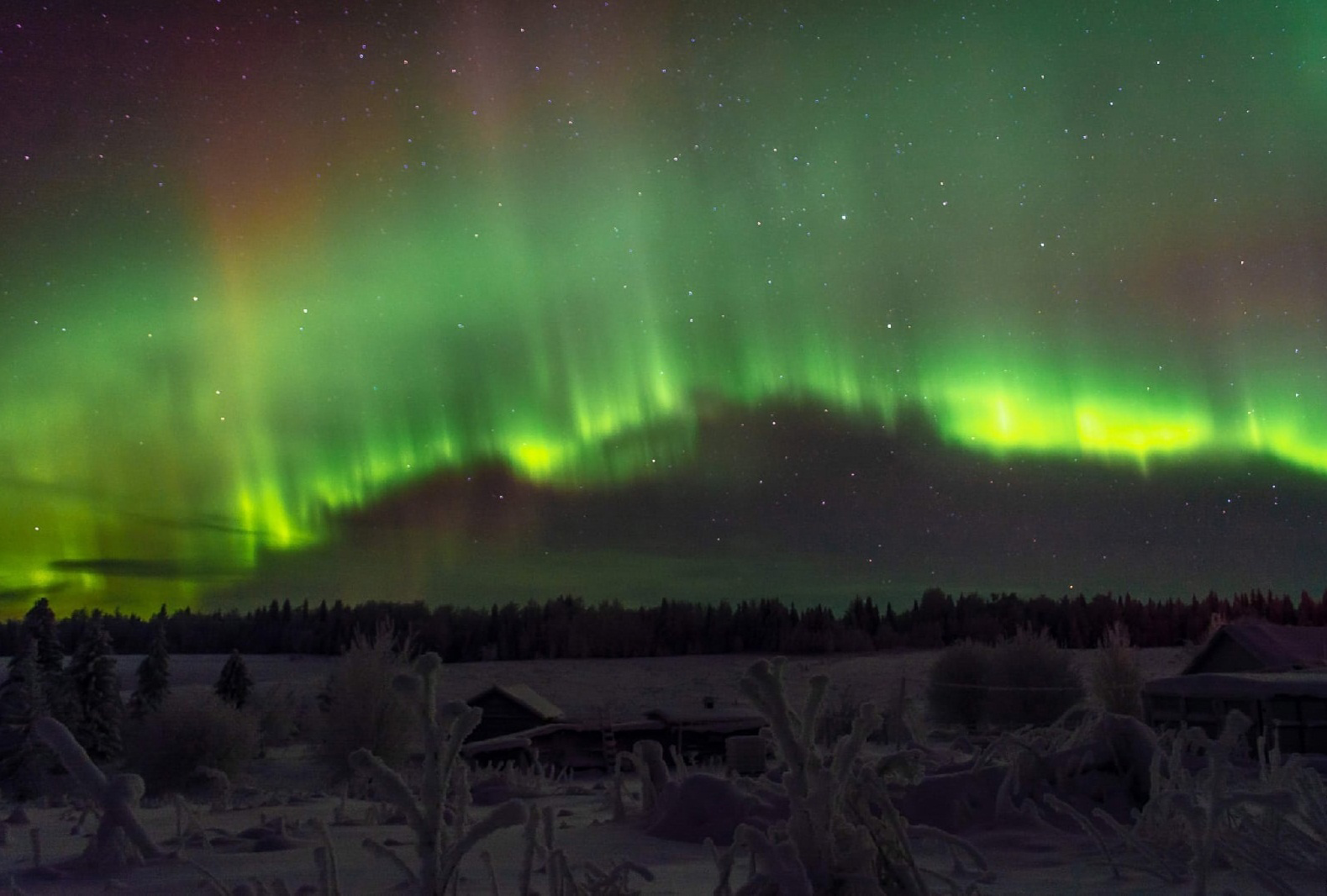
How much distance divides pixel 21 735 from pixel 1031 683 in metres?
47.2

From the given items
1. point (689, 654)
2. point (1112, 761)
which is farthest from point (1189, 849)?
point (689, 654)

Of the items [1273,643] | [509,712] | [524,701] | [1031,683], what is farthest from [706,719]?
[1273,643]

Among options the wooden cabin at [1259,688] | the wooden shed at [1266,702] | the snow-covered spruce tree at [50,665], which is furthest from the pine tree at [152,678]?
the wooden shed at [1266,702]

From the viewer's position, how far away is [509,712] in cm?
4734

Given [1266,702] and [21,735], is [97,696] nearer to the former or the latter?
[21,735]

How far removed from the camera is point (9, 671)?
149ft

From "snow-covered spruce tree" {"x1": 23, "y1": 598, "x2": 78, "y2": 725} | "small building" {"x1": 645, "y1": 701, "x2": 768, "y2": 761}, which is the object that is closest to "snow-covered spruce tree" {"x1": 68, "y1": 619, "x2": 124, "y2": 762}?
"snow-covered spruce tree" {"x1": 23, "y1": 598, "x2": 78, "y2": 725}

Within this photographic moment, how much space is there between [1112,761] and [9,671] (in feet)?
162

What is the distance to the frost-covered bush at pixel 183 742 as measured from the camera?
124ft

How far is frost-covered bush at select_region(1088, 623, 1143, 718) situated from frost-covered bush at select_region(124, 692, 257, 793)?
35733 mm

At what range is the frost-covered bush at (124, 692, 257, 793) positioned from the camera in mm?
37750

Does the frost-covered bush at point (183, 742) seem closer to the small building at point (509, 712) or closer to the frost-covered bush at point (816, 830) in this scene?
the small building at point (509, 712)

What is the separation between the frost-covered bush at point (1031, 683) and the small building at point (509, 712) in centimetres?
2265

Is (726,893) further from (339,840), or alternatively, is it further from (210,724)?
(210,724)
